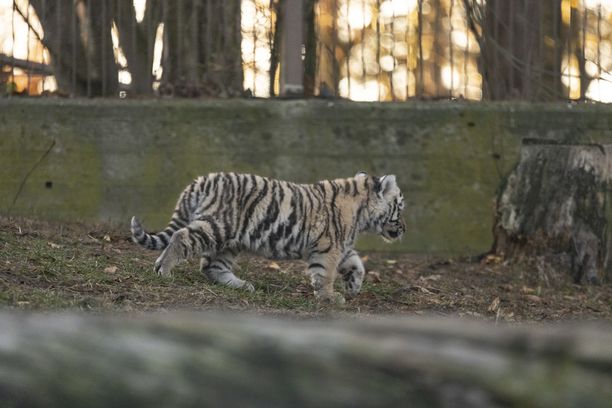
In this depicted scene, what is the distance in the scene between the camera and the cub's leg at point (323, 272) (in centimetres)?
737

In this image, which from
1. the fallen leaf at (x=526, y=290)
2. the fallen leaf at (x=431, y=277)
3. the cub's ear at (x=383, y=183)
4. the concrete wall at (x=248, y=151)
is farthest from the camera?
the concrete wall at (x=248, y=151)

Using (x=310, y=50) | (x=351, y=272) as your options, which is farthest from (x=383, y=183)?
(x=310, y=50)

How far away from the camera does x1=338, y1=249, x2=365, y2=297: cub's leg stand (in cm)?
769

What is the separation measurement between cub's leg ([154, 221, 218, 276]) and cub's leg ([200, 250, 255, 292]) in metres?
0.19

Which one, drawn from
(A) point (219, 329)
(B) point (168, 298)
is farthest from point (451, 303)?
(A) point (219, 329)

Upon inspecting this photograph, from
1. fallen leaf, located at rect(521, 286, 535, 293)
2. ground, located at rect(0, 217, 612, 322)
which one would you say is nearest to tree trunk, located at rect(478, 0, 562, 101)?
ground, located at rect(0, 217, 612, 322)

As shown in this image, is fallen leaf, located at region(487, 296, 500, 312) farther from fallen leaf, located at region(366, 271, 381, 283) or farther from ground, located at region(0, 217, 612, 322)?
fallen leaf, located at region(366, 271, 381, 283)

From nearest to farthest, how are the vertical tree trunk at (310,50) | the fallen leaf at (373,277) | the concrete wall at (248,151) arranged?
1. the fallen leaf at (373,277)
2. the concrete wall at (248,151)
3. the vertical tree trunk at (310,50)

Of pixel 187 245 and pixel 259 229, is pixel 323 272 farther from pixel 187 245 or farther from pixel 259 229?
pixel 187 245

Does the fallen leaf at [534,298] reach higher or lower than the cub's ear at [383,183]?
lower

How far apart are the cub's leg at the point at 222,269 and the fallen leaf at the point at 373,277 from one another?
1.23 m

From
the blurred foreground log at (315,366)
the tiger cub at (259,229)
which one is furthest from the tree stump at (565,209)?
the blurred foreground log at (315,366)

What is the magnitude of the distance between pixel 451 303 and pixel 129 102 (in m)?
3.66

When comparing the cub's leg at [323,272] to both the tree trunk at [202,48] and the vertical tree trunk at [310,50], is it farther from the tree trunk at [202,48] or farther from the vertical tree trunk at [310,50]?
the tree trunk at [202,48]
